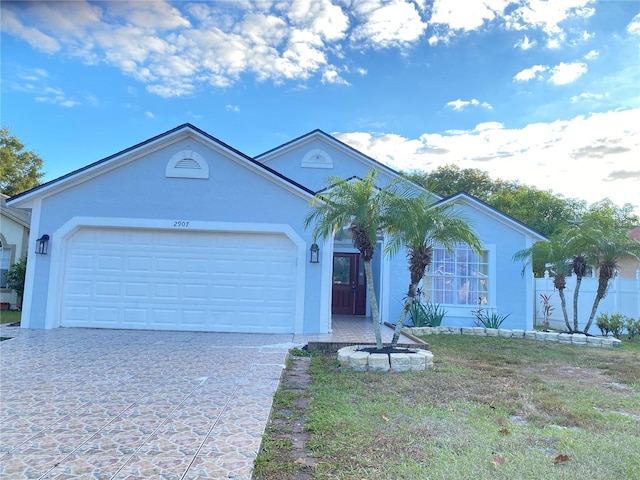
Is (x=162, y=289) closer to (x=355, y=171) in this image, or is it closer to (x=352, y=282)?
(x=352, y=282)

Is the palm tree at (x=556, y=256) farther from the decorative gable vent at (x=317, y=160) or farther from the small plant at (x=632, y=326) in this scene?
the decorative gable vent at (x=317, y=160)

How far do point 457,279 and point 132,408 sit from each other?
11031 mm

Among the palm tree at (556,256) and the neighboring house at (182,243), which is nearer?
the neighboring house at (182,243)

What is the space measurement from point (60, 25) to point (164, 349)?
7.05 m

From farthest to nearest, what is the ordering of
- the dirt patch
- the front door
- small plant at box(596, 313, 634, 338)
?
the front door → small plant at box(596, 313, 634, 338) → the dirt patch

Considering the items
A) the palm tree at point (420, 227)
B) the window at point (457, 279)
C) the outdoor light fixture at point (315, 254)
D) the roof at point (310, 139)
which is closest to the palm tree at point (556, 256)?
the window at point (457, 279)

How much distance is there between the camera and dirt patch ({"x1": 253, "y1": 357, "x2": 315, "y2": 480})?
329 centimetres

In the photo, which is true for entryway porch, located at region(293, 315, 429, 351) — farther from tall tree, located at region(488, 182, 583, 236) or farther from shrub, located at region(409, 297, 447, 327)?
tall tree, located at region(488, 182, 583, 236)

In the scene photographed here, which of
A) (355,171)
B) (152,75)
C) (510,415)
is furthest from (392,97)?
(510,415)

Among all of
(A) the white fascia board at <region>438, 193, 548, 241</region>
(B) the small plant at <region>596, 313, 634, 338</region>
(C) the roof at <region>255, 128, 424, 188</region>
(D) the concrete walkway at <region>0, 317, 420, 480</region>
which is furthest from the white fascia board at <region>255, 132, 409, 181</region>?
(D) the concrete walkway at <region>0, 317, 420, 480</region>

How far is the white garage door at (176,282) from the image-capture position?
10.4 m

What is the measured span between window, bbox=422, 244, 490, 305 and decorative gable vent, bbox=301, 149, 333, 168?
5.77 m

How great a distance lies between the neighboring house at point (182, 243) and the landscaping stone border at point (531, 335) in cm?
352

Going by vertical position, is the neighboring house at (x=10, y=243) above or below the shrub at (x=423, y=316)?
above
